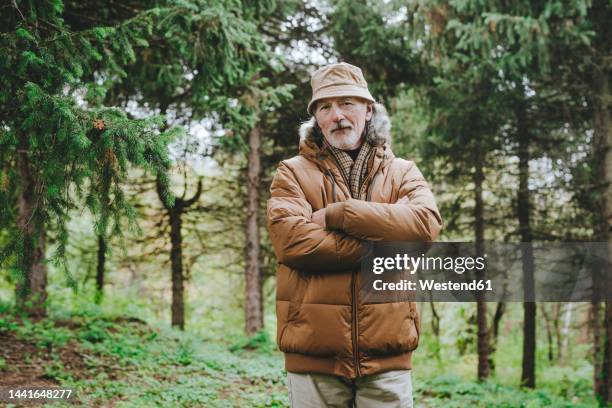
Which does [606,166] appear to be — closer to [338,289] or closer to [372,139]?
[372,139]

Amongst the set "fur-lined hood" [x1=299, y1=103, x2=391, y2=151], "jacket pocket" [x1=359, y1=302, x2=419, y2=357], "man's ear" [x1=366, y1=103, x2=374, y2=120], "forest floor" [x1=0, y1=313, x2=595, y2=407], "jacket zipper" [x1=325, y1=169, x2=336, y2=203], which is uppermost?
"man's ear" [x1=366, y1=103, x2=374, y2=120]

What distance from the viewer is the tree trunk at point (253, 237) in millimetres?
12445

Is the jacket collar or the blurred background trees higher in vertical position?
A: the blurred background trees

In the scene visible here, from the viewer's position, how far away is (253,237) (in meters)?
12.5

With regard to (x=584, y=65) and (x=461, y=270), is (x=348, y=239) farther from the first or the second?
(x=584, y=65)

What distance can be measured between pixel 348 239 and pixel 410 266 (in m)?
0.43

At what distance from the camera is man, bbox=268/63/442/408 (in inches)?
115

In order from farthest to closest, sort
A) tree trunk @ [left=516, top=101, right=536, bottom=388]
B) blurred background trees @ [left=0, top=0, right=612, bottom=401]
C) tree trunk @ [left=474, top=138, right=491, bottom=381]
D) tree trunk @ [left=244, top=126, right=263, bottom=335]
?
tree trunk @ [left=474, top=138, right=491, bottom=381] < tree trunk @ [left=244, top=126, right=263, bottom=335] < tree trunk @ [left=516, top=101, right=536, bottom=388] < blurred background trees @ [left=0, top=0, right=612, bottom=401]

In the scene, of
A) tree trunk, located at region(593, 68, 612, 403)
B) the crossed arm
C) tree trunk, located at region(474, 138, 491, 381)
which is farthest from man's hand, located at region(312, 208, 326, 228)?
tree trunk, located at region(474, 138, 491, 381)

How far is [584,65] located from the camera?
30.6 feet

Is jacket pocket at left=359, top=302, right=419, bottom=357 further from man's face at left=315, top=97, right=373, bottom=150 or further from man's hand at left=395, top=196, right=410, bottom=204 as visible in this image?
man's face at left=315, top=97, right=373, bottom=150

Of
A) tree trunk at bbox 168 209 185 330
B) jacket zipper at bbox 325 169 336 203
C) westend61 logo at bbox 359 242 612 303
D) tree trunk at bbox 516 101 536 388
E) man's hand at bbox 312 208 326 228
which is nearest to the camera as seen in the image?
westend61 logo at bbox 359 242 612 303

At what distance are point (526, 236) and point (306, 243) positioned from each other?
11269 millimetres

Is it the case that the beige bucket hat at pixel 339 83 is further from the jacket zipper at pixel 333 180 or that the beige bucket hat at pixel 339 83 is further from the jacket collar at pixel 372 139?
the jacket zipper at pixel 333 180
